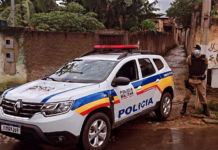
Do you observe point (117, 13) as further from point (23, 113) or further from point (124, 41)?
point (23, 113)

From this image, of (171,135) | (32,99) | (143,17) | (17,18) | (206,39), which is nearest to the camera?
(32,99)

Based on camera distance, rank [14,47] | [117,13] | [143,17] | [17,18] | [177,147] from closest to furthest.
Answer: [177,147] < [14,47] < [17,18] < [117,13] < [143,17]

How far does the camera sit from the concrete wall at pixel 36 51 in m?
8.27

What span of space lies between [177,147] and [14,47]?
6.02 meters

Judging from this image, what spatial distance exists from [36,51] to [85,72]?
13.7ft

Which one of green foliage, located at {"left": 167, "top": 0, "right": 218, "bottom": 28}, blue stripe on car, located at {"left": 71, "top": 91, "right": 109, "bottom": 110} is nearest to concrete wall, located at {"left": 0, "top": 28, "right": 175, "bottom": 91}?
blue stripe on car, located at {"left": 71, "top": 91, "right": 109, "bottom": 110}

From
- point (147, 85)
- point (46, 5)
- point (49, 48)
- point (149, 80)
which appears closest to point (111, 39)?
point (49, 48)

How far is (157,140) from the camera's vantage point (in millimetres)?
4820

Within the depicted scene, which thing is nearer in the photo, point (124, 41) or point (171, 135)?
point (171, 135)

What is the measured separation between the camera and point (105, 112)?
13.9ft

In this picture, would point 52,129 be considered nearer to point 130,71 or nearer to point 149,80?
point 130,71

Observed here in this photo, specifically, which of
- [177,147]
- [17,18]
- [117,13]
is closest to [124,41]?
[177,147]

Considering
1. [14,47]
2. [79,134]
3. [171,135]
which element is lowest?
[171,135]

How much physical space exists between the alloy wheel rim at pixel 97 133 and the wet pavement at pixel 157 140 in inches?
14.5
